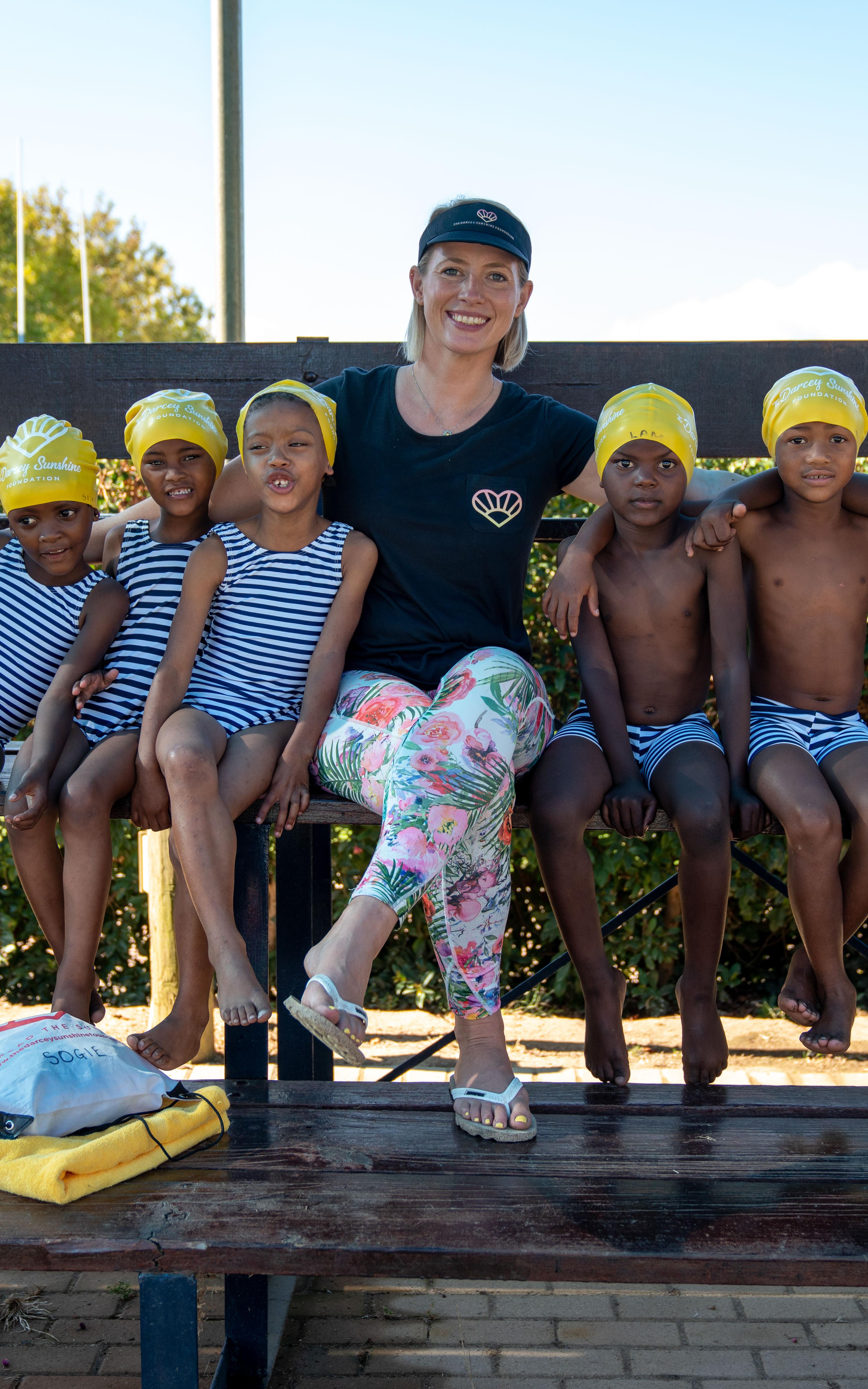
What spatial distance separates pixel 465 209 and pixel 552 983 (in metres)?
3.34

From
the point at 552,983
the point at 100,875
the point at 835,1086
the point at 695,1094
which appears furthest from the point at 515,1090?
the point at 552,983

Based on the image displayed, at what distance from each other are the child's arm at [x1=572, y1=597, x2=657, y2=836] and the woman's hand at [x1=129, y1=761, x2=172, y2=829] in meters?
0.98

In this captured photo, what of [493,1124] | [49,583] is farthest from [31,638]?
[493,1124]

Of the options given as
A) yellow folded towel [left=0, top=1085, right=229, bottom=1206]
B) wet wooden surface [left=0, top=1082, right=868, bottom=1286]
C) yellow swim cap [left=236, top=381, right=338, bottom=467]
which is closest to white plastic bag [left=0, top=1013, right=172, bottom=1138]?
yellow folded towel [left=0, top=1085, right=229, bottom=1206]

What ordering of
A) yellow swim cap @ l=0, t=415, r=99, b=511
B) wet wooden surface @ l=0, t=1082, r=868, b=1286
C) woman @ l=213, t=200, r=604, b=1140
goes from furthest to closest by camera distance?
yellow swim cap @ l=0, t=415, r=99, b=511, woman @ l=213, t=200, r=604, b=1140, wet wooden surface @ l=0, t=1082, r=868, b=1286

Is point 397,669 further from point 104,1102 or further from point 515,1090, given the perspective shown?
point 104,1102

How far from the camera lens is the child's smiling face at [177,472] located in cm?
304

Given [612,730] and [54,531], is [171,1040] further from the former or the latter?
[54,531]

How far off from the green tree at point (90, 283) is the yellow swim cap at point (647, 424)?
23.0 meters

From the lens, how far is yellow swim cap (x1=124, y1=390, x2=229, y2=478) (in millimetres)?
3029

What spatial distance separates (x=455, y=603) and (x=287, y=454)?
21.7 inches

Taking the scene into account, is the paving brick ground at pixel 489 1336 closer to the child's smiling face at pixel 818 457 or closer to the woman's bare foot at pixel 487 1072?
the woman's bare foot at pixel 487 1072

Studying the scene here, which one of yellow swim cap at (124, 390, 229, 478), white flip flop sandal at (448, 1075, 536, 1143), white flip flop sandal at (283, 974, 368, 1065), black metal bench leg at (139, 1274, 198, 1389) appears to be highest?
yellow swim cap at (124, 390, 229, 478)

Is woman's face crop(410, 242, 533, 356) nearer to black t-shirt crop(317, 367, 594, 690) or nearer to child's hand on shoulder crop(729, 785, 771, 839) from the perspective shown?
black t-shirt crop(317, 367, 594, 690)
